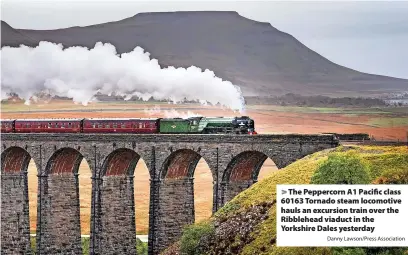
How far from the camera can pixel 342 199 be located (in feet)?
140

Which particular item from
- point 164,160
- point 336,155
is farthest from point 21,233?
point 336,155

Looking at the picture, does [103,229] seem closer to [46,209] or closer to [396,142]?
[46,209]

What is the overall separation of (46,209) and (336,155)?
3377cm

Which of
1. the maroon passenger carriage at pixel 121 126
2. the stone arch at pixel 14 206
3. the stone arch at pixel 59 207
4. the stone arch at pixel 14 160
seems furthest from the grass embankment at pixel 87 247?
the maroon passenger carriage at pixel 121 126

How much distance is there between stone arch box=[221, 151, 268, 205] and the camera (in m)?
65.8

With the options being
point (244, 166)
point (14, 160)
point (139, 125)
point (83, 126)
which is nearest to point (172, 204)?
point (244, 166)

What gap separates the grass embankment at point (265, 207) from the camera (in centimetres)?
5109

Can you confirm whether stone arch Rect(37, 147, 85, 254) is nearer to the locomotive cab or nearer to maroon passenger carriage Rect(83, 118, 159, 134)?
maroon passenger carriage Rect(83, 118, 159, 134)

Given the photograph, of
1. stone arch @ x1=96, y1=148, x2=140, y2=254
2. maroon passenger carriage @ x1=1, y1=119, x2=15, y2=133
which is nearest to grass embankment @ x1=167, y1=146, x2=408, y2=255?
stone arch @ x1=96, y1=148, x2=140, y2=254

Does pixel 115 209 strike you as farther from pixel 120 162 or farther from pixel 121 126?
pixel 121 126

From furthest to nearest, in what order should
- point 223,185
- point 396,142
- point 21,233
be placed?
point 21,233 < point 223,185 < point 396,142

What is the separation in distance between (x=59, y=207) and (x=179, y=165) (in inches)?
481

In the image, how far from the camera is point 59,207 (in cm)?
7600

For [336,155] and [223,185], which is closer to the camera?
[336,155]
